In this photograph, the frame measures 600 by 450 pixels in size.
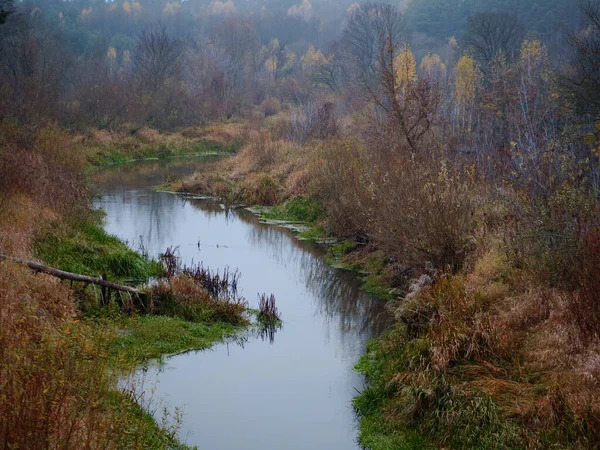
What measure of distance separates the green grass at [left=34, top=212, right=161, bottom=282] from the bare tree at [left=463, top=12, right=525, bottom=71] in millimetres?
45403

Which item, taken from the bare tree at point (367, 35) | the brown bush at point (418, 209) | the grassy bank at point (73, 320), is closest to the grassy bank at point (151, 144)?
the grassy bank at point (73, 320)

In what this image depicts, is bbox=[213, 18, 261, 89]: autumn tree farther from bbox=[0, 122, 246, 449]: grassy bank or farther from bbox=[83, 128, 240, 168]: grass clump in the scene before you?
bbox=[0, 122, 246, 449]: grassy bank

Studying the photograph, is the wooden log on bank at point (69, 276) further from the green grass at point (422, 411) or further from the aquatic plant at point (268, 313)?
the green grass at point (422, 411)

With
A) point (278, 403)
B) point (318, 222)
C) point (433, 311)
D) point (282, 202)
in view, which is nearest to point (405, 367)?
point (433, 311)

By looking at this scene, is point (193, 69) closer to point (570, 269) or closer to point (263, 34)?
point (263, 34)

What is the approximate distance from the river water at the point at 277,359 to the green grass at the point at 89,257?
79.1 inches

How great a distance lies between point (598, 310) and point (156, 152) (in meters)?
36.5

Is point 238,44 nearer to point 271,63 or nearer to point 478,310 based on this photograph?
point 271,63

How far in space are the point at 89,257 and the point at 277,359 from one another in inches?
201

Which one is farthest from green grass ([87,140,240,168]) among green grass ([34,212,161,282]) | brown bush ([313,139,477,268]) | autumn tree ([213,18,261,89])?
autumn tree ([213,18,261,89])

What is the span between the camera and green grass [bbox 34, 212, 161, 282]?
13195mm

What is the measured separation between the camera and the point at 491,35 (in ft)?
186

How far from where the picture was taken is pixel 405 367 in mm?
9086

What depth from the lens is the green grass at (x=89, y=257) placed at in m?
13.2
